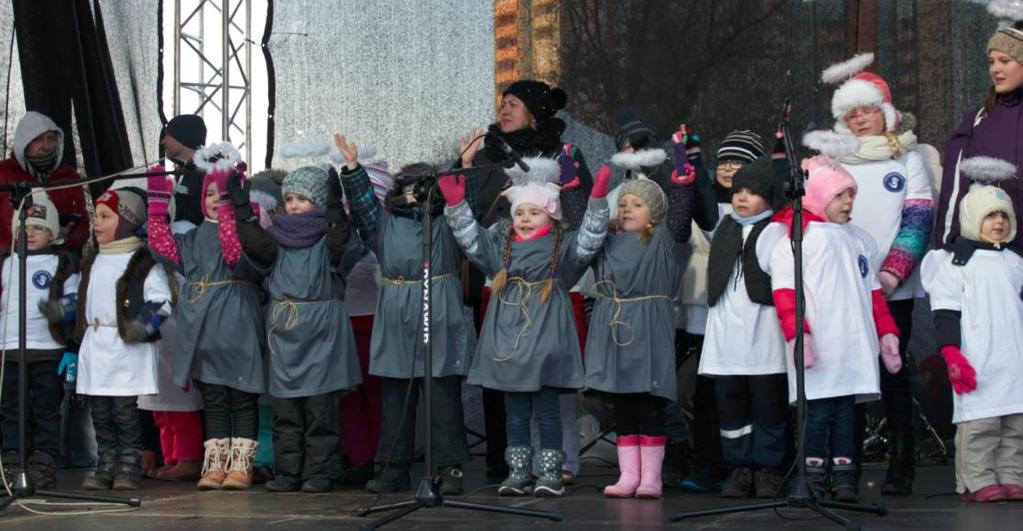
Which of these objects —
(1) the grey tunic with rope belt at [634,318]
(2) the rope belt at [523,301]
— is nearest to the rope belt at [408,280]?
(2) the rope belt at [523,301]

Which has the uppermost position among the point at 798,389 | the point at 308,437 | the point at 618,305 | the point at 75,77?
the point at 75,77

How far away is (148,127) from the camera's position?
346 inches

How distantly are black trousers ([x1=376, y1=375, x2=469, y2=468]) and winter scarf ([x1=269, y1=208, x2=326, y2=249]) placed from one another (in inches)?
28.4

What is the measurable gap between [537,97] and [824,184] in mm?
1753

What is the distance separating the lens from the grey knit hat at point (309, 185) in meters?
7.00

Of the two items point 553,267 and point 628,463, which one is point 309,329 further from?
point 628,463

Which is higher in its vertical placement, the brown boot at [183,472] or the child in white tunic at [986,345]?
the child in white tunic at [986,345]

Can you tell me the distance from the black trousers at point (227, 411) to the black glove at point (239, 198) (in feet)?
2.69

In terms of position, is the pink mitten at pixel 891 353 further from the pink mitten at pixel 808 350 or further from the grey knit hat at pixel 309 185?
the grey knit hat at pixel 309 185

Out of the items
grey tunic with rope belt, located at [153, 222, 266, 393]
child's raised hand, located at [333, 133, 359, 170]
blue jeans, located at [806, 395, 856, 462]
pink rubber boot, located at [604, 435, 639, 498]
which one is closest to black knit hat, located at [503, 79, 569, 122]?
child's raised hand, located at [333, 133, 359, 170]

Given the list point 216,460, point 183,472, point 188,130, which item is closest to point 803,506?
point 216,460

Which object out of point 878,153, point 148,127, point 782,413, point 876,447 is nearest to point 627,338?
point 782,413

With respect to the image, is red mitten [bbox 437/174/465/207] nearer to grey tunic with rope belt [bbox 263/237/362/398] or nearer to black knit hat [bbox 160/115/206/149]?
grey tunic with rope belt [bbox 263/237/362/398]

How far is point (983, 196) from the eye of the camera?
6332 mm
